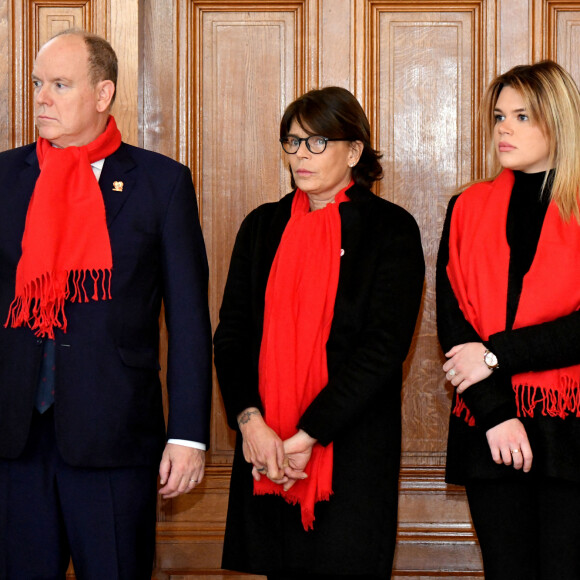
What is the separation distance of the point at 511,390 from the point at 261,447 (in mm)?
626

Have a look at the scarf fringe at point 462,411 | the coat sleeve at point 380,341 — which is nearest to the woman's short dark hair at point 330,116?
the coat sleeve at point 380,341

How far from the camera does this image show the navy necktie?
2069 millimetres

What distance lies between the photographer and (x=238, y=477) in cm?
236

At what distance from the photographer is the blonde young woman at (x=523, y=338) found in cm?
211

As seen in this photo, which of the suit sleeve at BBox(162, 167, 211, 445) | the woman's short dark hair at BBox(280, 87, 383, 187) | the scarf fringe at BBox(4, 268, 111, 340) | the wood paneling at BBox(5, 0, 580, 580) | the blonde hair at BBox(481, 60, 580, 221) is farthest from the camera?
the wood paneling at BBox(5, 0, 580, 580)

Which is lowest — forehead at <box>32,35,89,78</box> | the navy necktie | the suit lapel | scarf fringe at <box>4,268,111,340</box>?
the navy necktie

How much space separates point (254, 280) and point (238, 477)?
0.52 metres

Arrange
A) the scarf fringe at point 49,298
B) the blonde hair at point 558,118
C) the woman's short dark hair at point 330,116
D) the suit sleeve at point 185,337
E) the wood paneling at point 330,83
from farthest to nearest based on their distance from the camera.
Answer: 1. the wood paneling at point 330,83
2. the woman's short dark hair at point 330,116
3. the blonde hair at point 558,118
4. the suit sleeve at point 185,337
5. the scarf fringe at point 49,298

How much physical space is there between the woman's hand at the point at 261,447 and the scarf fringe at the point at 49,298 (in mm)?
489

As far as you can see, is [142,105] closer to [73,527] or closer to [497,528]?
[73,527]

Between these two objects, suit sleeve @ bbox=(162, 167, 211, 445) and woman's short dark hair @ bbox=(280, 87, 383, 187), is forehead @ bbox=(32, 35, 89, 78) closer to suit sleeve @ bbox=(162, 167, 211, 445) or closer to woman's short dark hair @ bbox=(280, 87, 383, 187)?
suit sleeve @ bbox=(162, 167, 211, 445)

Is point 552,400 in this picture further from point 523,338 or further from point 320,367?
point 320,367

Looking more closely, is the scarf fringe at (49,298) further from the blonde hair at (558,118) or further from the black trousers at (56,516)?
the blonde hair at (558,118)

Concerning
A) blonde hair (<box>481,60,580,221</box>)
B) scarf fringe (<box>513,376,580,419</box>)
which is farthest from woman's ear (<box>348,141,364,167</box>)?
scarf fringe (<box>513,376,580,419</box>)
